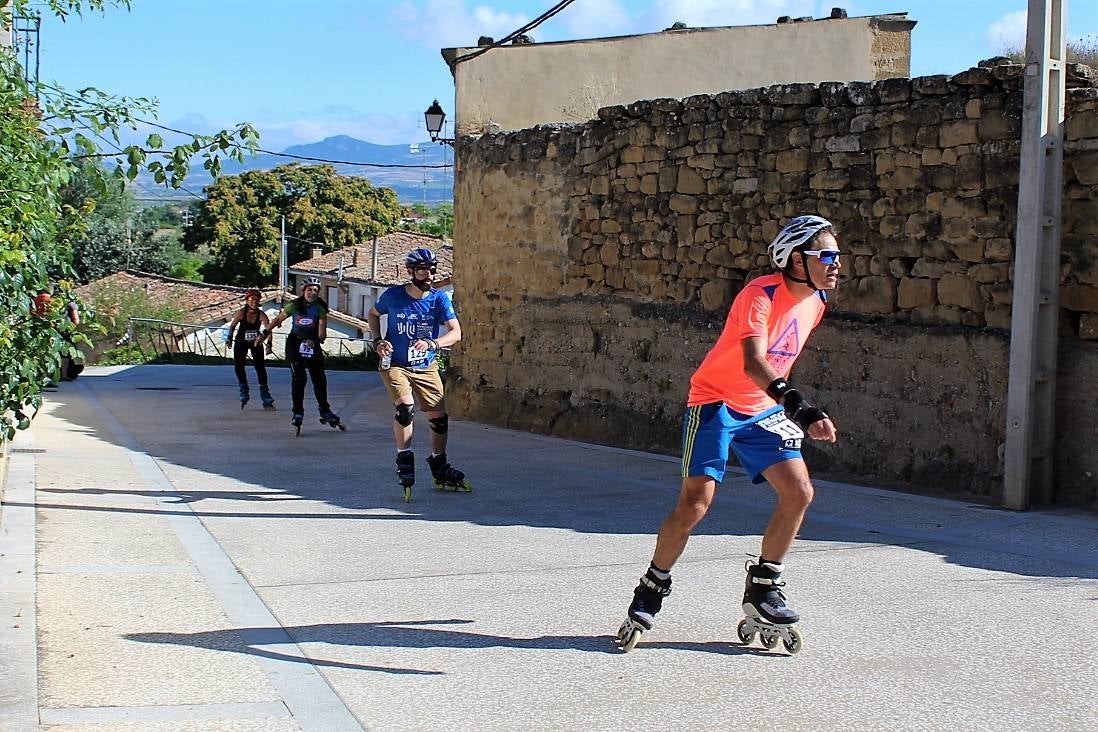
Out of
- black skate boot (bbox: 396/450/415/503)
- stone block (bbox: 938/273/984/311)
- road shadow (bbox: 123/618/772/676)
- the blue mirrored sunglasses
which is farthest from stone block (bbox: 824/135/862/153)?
road shadow (bbox: 123/618/772/676)

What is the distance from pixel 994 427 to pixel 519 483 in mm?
3599

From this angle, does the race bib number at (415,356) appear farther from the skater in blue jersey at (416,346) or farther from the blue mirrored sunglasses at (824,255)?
the blue mirrored sunglasses at (824,255)

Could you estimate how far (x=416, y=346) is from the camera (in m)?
10.1

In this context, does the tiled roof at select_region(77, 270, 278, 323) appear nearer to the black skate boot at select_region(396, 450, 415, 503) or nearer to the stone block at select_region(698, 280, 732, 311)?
the stone block at select_region(698, 280, 732, 311)

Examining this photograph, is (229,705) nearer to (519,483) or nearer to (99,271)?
(519,483)

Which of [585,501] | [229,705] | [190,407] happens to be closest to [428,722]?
[229,705]

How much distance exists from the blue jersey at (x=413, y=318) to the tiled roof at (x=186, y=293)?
58186 mm

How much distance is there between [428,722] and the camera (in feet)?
15.8

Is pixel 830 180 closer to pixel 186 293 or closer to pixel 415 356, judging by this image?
pixel 415 356

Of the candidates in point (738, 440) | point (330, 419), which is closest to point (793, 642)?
point (738, 440)

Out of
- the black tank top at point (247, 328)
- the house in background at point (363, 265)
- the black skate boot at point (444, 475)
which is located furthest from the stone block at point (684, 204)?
the house in background at point (363, 265)

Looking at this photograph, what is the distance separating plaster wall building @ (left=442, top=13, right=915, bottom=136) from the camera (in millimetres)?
17734

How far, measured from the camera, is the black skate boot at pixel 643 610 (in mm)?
5652

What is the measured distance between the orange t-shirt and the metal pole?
3.73 metres
